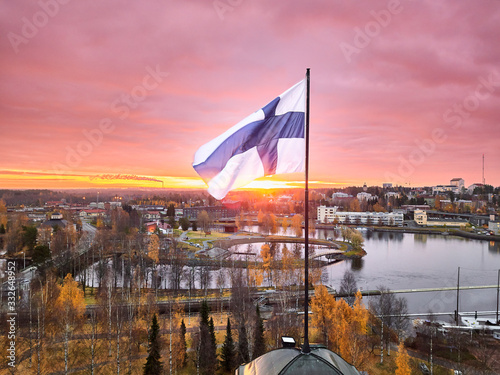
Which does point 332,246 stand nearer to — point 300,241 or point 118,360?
point 300,241

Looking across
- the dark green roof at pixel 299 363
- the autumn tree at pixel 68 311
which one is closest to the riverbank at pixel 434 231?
the autumn tree at pixel 68 311

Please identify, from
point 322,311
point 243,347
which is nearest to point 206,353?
point 243,347

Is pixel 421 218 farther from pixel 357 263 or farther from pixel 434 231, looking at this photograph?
pixel 357 263

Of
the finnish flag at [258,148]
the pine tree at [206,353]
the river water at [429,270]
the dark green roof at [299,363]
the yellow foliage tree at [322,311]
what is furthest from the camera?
the river water at [429,270]

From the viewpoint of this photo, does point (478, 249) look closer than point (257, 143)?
No

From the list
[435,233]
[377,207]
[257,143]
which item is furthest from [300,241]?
[257,143]

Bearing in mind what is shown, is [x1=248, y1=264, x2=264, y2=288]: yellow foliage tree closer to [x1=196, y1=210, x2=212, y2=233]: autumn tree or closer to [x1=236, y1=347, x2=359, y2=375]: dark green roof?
[x1=236, y1=347, x2=359, y2=375]: dark green roof

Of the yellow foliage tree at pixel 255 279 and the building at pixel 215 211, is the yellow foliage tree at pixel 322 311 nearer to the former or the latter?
the yellow foliage tree at pixel 255 279
